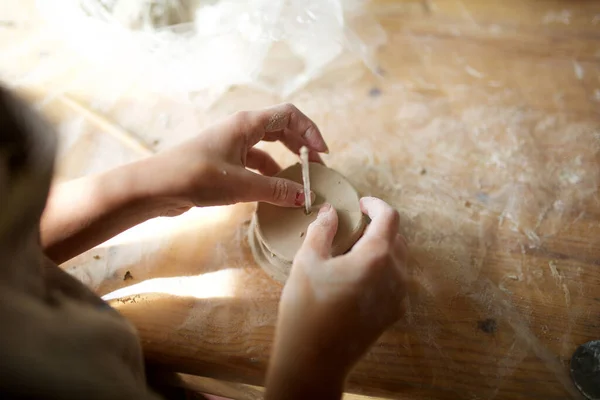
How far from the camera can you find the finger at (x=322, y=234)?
0.59 metres

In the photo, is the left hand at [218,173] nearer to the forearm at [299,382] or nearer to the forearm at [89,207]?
the forearm at [89,207]

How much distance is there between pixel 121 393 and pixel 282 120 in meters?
0.48

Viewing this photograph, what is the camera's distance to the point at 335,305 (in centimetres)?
55

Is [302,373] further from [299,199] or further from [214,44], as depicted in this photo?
[214,44]

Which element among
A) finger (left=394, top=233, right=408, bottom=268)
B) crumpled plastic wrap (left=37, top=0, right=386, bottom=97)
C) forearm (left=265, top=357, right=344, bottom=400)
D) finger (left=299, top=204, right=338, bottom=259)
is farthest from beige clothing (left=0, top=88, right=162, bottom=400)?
crumpled plastic wrap (left=37, top=0, right=386, bottom=97)

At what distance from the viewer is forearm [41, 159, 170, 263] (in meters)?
0.67

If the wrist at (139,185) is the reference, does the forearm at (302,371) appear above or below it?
below

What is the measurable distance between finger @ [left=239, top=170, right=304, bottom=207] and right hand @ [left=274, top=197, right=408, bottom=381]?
0.36 ft

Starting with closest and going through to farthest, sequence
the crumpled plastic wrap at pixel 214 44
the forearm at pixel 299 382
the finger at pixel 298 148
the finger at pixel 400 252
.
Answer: the forearm at pixel 299 382 → the finger at pixel 400 252 → the finger at pixel 298 148 → the crumpled plastic wrap at pixel 214 44

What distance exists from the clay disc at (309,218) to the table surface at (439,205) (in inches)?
3.8

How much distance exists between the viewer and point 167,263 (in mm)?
778

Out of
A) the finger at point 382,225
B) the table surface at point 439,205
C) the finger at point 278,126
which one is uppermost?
the finger at point 278,126

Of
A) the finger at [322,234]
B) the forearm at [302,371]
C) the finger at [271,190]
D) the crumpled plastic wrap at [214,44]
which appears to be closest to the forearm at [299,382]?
the forearm at [302,371]

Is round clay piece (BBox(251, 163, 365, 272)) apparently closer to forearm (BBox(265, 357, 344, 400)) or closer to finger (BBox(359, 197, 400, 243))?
finger (BBox(359, 197, 400, 243))
